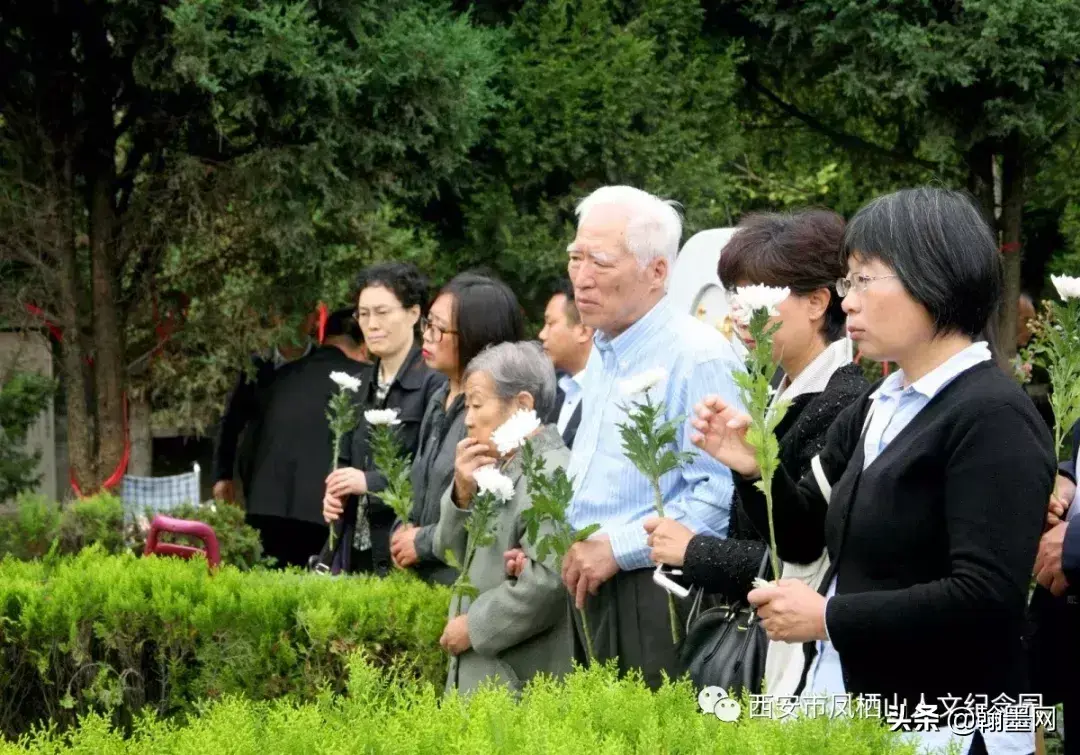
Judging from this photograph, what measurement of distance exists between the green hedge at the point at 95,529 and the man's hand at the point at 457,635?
2.87 m

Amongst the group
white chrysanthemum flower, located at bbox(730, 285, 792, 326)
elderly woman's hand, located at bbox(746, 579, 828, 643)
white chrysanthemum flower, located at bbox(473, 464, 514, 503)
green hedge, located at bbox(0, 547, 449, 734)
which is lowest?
green hedge, located at bbox(0, 547, 449, 734)

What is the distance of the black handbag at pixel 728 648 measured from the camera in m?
3.55

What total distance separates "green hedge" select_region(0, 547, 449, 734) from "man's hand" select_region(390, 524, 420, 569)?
85mm

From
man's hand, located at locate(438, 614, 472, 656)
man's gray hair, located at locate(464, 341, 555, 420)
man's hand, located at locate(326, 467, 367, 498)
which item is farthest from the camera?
man's hand, located at locate(326, 467, 367, 498)

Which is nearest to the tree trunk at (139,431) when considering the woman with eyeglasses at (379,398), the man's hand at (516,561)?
the woman with eyeglasses at (379,398)

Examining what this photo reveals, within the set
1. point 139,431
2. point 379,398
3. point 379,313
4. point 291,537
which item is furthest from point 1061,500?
point 139,431

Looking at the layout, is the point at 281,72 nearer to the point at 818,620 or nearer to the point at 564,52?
the point at 564,52

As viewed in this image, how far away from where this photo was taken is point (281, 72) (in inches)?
317

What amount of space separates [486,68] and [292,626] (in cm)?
467

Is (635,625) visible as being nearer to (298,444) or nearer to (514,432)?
(514,432)

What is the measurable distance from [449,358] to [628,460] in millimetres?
1604

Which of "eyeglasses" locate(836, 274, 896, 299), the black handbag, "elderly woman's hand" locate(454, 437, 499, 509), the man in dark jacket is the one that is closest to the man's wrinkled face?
"elderly woman's hand" locate(454, 437, 499, 509)

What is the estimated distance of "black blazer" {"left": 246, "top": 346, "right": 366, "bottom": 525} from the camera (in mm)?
7824

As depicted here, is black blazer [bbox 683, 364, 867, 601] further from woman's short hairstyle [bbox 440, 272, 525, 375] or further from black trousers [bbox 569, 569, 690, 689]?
woman's short hairstyle [bbox 440, 272, 525, 375]
